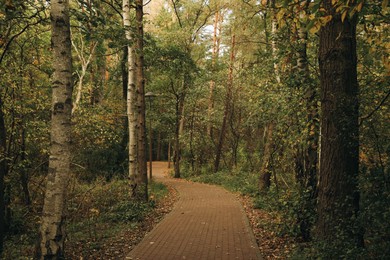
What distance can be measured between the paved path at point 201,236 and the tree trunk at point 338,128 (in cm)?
219

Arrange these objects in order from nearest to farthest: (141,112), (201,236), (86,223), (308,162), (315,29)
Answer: (315,29), (308,162), (201,236), (86,223), (141,112)

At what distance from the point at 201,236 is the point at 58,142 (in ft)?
15.6

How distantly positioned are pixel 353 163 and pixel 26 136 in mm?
8913

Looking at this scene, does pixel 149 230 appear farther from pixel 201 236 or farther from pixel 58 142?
pixel 58 142

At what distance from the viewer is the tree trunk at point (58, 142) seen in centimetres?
480

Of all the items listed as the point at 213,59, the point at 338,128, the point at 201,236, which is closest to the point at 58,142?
the point at 338,128

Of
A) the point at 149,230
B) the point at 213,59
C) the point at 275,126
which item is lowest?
the point at 149,230

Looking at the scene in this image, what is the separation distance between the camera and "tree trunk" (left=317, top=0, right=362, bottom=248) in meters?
4.88

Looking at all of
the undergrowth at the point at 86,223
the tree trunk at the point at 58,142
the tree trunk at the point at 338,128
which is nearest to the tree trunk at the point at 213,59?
the undergrowth at the point at 86,223

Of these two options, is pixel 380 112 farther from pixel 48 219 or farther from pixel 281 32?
pixel 48 219

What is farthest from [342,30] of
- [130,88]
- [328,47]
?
[130,88]

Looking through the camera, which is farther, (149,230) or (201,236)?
(149,230)

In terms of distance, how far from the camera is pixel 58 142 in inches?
192

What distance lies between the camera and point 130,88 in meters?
11.0
